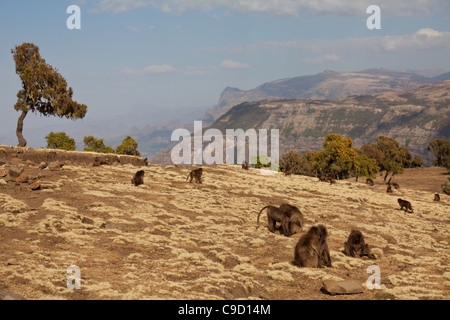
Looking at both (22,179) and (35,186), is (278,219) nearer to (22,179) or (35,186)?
(35,186)

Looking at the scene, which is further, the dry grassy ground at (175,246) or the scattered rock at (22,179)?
the scattered rock at (22,179)

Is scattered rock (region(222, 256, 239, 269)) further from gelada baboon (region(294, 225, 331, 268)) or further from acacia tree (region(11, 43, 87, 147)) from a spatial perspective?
acacia tree (region(11, 43, 87, 147))

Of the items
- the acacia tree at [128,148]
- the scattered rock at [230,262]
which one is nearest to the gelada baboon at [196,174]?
the scattered rock at [230,262]

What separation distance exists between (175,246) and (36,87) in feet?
127

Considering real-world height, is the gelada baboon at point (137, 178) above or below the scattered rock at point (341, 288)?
above

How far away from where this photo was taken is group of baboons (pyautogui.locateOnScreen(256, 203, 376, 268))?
14523mm

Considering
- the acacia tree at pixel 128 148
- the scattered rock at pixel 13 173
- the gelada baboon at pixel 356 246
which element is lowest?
the gelada baboon at pixel 356 246

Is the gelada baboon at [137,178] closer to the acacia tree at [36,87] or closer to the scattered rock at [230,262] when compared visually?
the scattered rock at [230,262]

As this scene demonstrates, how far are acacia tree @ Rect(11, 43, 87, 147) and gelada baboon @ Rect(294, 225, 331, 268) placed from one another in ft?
135

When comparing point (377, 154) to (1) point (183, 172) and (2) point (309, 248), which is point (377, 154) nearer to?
(1) point (183, 172)

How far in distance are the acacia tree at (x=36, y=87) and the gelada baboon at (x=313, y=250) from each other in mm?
41162

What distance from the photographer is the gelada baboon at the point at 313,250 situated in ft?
47.2

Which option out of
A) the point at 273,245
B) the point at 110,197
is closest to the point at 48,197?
the point at 110,197
